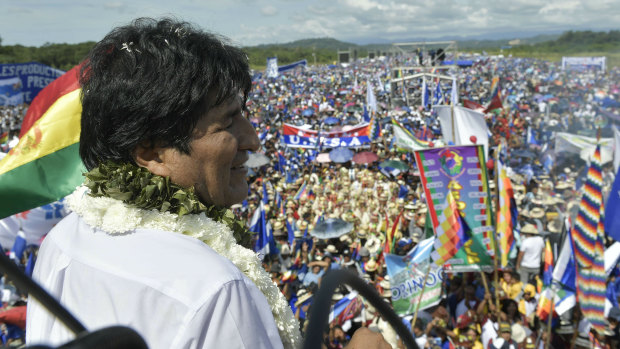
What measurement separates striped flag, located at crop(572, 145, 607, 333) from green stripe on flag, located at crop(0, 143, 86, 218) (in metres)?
4.31

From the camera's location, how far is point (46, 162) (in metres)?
3.07

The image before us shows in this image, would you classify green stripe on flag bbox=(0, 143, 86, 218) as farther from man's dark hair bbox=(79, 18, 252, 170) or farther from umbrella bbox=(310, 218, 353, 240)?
umbrella bbox=(310, 218, 353, 240)

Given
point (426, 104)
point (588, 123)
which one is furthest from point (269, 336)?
point (426, 104)

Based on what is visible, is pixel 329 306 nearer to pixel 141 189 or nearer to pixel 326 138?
pixel 141 189

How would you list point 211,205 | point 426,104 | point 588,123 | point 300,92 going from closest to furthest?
point 211,205, point 588,123, point 426,104, point 300,92

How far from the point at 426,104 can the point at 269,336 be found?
1087 inches

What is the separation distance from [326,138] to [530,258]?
8600 millimetres

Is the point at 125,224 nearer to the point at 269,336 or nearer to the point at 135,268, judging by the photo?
the point at 135,268

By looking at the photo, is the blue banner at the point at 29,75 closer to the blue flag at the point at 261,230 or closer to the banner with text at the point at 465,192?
the blue flag at the point at 261,230

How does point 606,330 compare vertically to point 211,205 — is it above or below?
below

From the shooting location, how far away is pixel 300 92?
118 feet

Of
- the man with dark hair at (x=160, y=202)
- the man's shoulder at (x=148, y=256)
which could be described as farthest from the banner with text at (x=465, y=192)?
the man's shoulder at (x=148, y=256)

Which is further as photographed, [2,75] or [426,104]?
[426,104]

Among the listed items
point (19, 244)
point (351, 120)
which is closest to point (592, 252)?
point (19, 244)
